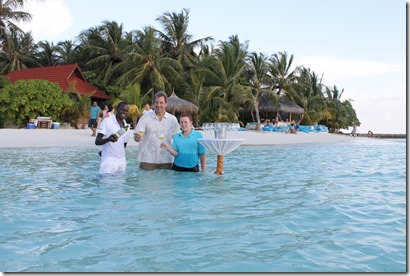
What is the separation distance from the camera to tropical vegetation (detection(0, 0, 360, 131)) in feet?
84.1

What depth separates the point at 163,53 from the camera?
32.6m

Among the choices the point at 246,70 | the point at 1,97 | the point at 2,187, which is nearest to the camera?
the point at 2,187

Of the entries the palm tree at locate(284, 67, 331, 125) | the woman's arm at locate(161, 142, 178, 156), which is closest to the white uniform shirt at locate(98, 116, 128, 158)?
the woman's arm at locate(161, 142, 178, 156)

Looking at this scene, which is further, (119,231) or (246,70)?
(246,70)

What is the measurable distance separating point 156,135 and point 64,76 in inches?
906

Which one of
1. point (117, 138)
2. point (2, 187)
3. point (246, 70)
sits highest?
point (246, 70)

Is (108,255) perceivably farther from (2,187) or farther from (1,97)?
(1,97)

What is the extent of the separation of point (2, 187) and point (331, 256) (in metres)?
4.71

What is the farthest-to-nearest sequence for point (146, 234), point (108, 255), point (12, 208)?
point (12, 208) → point (146, 234) → point (108, 255)

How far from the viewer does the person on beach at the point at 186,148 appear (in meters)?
6.17

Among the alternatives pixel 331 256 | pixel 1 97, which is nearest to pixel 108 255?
pixel 331 256

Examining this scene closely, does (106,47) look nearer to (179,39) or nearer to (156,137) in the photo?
(179,39)

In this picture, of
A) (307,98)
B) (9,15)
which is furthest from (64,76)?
(307,98)

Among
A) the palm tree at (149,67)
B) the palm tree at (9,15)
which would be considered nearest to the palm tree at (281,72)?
the palm tree at (149,67)
